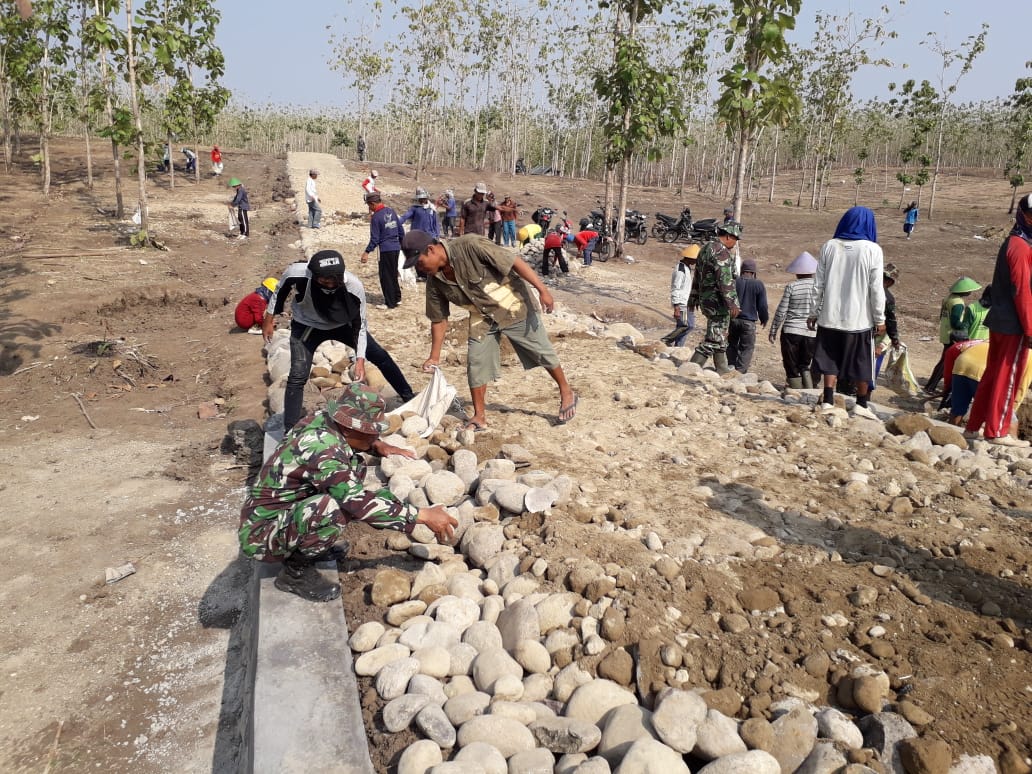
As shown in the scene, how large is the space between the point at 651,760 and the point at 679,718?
208 millimetres

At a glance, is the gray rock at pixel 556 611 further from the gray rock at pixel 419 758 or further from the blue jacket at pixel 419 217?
the blue jacket at pixel 419 217

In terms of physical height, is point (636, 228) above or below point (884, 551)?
above

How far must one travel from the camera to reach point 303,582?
121 inches

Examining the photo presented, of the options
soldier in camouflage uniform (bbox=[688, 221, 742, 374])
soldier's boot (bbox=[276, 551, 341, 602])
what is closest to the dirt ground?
soldier's boot (bbox=[276, 551, 341, 602])

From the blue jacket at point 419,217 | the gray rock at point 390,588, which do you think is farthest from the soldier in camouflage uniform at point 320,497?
the blue jacket at point 419,217

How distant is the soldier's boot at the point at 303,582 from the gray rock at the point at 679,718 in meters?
1.48

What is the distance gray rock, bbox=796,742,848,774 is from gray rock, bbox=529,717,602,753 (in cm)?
61

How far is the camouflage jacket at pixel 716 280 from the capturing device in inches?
241

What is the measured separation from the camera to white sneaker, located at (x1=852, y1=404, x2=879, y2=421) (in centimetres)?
487

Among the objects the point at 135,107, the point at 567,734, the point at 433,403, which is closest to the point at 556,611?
the point at 567,734

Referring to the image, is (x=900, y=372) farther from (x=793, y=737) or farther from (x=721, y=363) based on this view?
(x=793, y=737)

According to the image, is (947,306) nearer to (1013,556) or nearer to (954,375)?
(954,375)

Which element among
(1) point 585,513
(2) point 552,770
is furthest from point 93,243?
(2) point 552,770

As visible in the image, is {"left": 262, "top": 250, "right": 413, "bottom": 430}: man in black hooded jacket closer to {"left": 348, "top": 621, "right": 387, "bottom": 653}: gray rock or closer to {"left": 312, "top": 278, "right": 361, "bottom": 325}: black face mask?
{"left": 312, "top": 278, "right": 361, "bottom": 325}: black face mask
